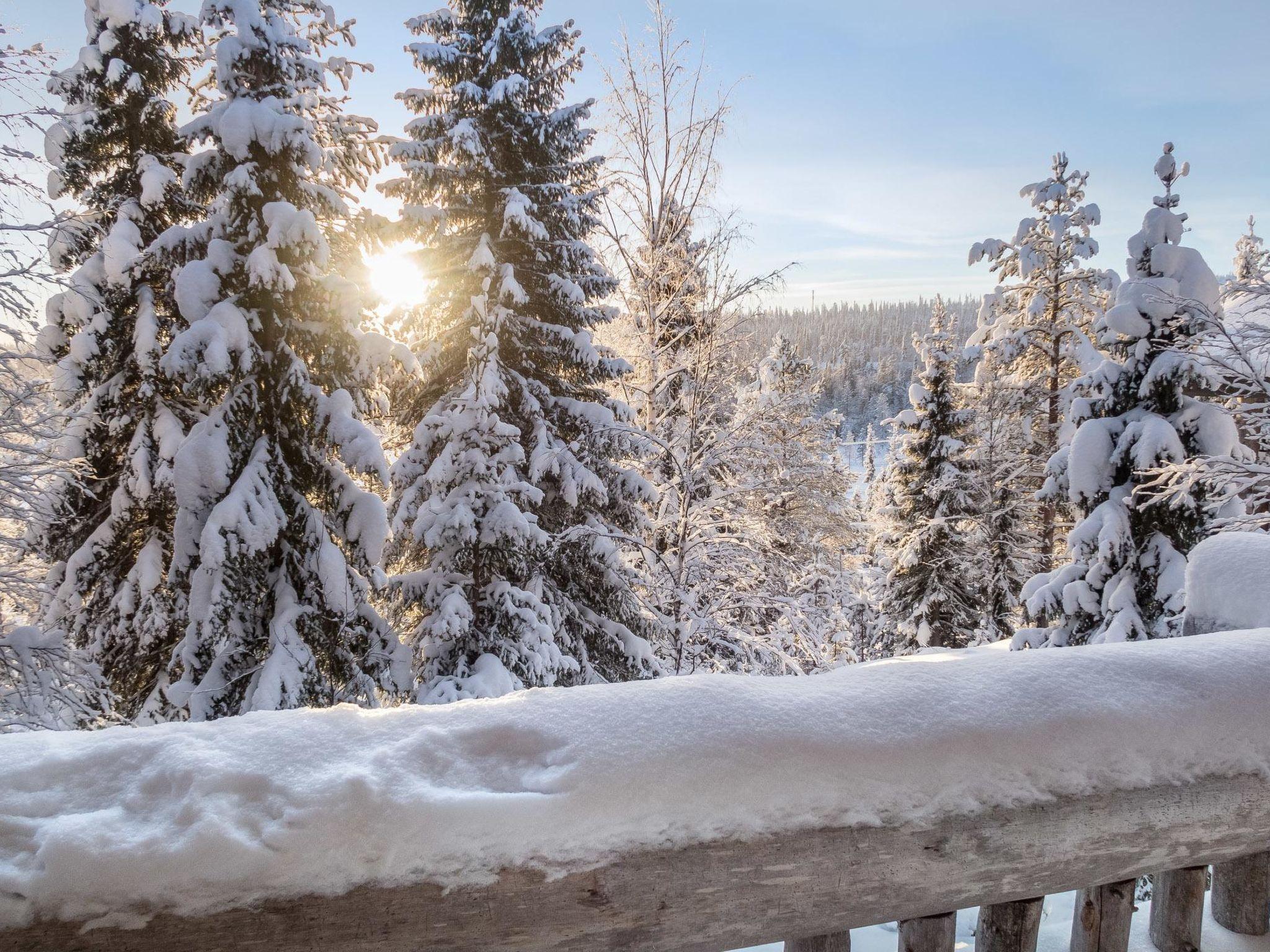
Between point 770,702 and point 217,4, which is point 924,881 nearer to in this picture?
point 770,702

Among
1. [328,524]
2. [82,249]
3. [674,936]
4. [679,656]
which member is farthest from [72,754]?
[82,249]

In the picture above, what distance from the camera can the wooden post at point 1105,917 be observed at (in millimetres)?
1789

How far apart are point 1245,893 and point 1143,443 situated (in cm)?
859

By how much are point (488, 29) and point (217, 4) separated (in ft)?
11.7

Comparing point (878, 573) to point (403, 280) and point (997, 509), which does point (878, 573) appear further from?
point (403, 280)

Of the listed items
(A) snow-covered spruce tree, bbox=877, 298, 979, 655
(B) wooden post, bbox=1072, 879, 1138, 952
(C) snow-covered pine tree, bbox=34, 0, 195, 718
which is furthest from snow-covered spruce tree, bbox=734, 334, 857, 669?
(B) wooden post, bbox=1072, 879, 1138, 952

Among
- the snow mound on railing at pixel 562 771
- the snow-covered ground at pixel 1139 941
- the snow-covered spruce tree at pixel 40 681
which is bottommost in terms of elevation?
the snow-covered spruce tree at pixel 40 681

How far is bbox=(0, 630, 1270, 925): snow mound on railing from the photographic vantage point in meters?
1.14

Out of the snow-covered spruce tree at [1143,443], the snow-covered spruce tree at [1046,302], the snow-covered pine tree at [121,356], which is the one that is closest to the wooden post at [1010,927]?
the snow-covered pine tree at [121,356]

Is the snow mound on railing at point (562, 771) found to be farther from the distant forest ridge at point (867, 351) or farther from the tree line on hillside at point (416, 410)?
the distant forest ridge at point (867, 351)

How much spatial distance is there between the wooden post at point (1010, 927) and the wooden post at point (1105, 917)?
0.64 ft

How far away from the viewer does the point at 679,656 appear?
8906mm

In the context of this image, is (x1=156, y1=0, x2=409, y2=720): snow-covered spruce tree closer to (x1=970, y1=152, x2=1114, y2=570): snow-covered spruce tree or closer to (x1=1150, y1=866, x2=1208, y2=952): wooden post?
(x1=1150, y1=866, x2=1208, y2=952): wooden post

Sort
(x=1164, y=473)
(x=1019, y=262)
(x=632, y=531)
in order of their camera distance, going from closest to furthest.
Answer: (x=1164, y=473) → (x=632, y=531) → (x=1019, y=262)
